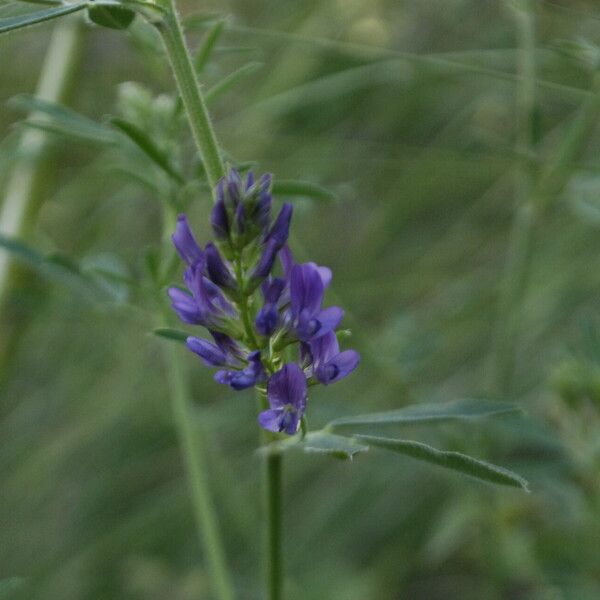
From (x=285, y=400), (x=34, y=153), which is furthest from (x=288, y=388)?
(x=34, y=153)

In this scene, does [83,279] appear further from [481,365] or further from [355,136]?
[355,136]

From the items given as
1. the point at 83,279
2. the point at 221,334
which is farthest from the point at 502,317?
the point at 221,334

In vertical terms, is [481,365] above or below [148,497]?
above

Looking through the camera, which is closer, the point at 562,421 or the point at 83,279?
the point at 83,279

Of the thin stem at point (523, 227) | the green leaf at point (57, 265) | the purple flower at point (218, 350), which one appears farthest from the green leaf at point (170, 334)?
the thin stem at point (523, 227)

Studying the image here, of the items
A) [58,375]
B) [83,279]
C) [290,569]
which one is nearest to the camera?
[83,279]

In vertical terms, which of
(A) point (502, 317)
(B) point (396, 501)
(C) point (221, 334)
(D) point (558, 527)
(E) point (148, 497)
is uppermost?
(C) point (221, 334)
